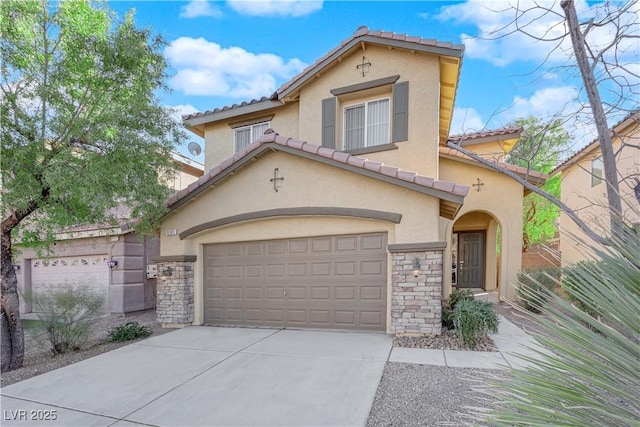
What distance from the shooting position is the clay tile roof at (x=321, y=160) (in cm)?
643

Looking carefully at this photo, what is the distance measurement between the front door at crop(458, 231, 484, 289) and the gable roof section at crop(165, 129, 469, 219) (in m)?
6.17

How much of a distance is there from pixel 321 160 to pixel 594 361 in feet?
21.2

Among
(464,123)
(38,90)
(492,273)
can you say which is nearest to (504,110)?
(464,123)

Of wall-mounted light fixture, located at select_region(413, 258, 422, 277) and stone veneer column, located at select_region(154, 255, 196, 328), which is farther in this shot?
stone veneer column, located at select_region(154, 255, 196, 328)

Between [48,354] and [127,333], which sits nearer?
[48,354]

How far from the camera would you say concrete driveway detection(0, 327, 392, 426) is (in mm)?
3785

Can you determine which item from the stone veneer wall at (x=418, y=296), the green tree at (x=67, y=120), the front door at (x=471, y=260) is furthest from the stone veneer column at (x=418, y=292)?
the front door at (x=471, y=260)

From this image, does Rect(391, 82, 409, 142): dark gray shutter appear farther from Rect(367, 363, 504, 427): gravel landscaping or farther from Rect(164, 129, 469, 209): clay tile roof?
Rect(367, 363, 504, 427): gravel landscaping

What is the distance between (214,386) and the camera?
4.59m

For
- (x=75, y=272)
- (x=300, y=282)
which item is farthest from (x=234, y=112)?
(x=75, y=272)

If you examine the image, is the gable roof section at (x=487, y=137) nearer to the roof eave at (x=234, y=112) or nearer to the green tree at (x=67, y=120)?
the roof eave at (x=234, y=112)

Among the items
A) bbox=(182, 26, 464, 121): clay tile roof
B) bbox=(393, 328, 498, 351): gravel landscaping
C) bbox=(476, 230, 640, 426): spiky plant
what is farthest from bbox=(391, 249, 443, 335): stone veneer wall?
bbox=(182, 26, 464, 121): clay tile roof

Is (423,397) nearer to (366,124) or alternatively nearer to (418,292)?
(418,292)

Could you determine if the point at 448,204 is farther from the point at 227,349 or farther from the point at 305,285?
the point at 227,349
